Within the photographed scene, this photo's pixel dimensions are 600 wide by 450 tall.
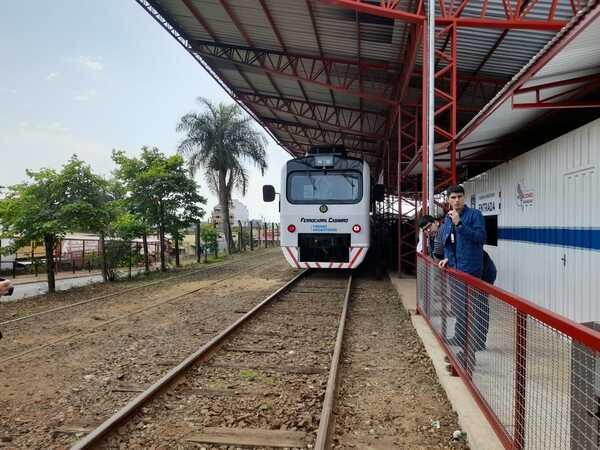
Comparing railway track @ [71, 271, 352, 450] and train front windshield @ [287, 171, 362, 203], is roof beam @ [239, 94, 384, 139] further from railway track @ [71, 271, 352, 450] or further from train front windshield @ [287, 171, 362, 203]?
railway track @ [71, 271, 352, 450]

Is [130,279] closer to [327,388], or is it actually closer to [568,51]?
[327,388]

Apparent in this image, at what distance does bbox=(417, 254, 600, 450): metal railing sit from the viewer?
2.08 metres

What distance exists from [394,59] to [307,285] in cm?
633

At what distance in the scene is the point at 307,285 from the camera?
11.6 m

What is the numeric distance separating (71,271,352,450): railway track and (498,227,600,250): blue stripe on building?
312cm

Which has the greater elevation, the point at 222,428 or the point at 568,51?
the point at 568,51

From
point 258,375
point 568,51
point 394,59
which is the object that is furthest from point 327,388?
point 394,59

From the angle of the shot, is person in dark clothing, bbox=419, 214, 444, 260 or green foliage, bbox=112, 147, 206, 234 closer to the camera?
person in dark clothing, bbox=419, 214, 444, 260

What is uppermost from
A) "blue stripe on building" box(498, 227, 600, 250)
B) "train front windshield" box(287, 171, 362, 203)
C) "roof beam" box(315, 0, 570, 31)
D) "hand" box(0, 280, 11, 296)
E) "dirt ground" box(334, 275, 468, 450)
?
"roof beam" box(315, 0, 570, 31)

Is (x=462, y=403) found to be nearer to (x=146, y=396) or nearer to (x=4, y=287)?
(x=146, y=396)

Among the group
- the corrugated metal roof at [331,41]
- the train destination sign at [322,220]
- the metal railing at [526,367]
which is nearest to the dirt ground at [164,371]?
the metal railing at [526,367]

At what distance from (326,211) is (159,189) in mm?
6503

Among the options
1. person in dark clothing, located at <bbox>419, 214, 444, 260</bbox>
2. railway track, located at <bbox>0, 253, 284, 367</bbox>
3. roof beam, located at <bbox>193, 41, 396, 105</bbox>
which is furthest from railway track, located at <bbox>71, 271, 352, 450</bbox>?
roof beam, located at <bbox>193, 41, 396, 105</bbox>

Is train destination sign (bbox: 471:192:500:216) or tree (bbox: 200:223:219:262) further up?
train destination sign (bbox: 471:192:500:216)
